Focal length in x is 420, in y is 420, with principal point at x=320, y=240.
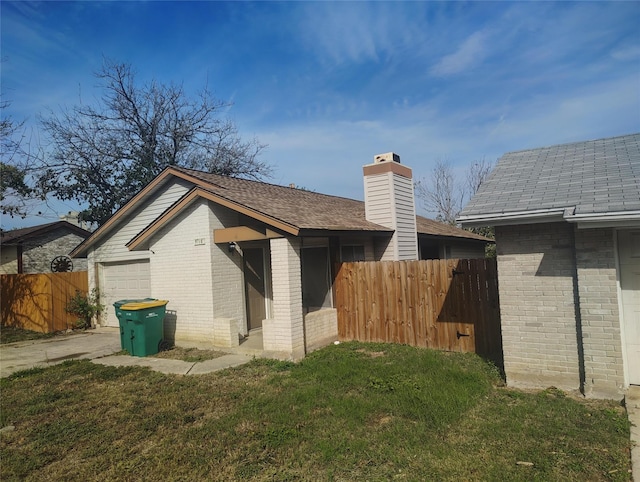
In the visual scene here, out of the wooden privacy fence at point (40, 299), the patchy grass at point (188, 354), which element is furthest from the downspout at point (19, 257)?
the patchy grass at point (188, 354)

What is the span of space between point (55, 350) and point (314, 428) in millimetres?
8863

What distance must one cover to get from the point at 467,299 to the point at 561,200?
3181 millimetres

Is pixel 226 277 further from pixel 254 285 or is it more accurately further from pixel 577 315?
pixel 577 315

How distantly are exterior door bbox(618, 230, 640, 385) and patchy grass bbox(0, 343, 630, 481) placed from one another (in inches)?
31.9

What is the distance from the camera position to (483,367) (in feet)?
23.9

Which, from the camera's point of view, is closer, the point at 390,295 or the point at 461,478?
the point at 461,478

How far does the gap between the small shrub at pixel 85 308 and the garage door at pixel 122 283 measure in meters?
0.22

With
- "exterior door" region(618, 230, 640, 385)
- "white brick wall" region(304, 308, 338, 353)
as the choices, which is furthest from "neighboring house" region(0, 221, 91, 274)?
"exterior door" region(618, 230, 640, 385)

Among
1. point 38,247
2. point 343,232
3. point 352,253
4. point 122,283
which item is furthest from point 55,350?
point 38,247

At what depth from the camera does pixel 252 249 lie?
11.1 metres

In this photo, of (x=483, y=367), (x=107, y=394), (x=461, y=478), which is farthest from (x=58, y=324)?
(x=461, y=478)

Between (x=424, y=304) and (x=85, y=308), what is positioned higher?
(x=424, y=304)

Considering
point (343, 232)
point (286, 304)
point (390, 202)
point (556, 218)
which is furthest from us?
point (390, 202)

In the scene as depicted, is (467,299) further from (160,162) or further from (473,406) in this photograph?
(160,162)
